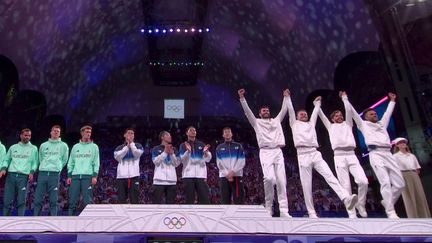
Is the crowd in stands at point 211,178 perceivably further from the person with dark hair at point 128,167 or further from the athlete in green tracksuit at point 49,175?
the person with dark hair at point 128,167

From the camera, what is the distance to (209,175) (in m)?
14.7

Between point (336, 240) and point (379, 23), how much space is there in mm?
7393

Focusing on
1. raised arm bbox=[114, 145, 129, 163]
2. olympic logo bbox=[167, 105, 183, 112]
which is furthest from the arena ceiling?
raised arm bbox=[114, 145, 129, 163]

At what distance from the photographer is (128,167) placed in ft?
22.6

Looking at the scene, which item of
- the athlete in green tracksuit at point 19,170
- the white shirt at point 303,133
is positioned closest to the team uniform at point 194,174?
the white shirt at point 303,133

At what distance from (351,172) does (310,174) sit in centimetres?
59

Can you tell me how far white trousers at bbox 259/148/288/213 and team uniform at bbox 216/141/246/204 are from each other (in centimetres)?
48

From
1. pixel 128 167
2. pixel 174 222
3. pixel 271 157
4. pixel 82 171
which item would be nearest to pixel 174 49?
pixel 128 167

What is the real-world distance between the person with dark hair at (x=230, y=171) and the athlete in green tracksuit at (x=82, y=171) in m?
1.95

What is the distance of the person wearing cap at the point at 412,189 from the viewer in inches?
262

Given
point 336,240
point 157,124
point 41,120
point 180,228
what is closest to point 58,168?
point 180,228

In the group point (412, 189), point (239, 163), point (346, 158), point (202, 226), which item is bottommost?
point (202, 226)

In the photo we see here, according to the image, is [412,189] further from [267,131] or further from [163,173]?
[163,173]

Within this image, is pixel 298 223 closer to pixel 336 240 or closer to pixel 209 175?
pixel 336 240
